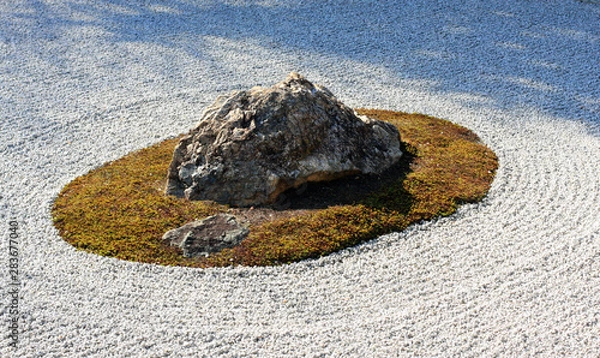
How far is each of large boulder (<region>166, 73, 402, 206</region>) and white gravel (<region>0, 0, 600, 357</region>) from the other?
1102mm

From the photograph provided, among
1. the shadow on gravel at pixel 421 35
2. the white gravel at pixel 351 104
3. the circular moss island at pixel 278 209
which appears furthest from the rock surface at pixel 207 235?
the shadow on gravel at pixel 421 35

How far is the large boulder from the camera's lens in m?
7.00

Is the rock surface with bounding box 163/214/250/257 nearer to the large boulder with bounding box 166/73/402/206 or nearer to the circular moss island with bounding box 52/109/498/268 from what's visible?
the circular moss island with bounding box 52/109/498/268

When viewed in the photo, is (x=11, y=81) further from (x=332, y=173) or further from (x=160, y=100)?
(x=332, y=173)

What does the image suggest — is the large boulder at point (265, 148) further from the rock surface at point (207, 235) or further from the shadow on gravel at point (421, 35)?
the shadow on gravel at point (421, 35)

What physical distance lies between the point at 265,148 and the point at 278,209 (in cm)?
66

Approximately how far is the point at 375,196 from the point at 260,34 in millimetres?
6132

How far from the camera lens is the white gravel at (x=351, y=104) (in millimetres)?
5340

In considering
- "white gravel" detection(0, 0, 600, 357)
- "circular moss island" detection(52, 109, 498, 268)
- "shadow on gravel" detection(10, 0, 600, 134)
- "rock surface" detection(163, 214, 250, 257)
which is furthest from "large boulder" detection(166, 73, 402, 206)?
"shadow on gravel" detection(10, 0, 600, 134)

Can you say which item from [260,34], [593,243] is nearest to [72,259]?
[593,243]

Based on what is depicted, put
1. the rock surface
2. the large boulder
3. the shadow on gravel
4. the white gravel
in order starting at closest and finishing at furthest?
the white gravel → the rock surface → the large boulder → the shadow on gravel

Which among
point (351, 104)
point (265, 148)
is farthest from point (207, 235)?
point (351, 104)

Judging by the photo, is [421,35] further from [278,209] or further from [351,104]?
[278,209]

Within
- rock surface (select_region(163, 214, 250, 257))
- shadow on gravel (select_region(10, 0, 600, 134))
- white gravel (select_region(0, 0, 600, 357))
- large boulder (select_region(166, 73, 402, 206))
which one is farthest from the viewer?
shadow on gravel (select_region(10, 0, 600, 134))
